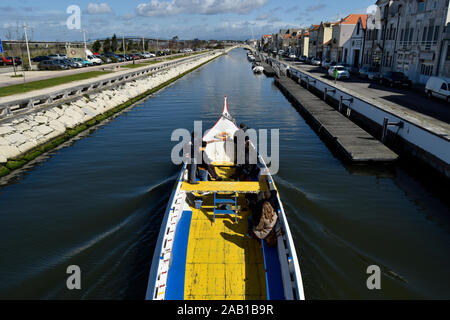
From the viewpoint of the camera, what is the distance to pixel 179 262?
29.7 feet

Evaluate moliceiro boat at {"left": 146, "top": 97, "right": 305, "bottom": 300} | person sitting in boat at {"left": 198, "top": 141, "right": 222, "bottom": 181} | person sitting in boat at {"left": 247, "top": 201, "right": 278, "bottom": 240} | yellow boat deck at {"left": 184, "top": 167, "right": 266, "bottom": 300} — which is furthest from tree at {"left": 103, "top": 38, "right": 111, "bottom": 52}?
person sitting in boat at {"left": 247, "top": 201, "right": 278, "bottom": 240}

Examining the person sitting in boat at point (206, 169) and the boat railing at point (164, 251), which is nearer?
the boat railing at point (164, 251)

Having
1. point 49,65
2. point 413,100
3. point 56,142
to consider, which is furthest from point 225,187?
point 49,65

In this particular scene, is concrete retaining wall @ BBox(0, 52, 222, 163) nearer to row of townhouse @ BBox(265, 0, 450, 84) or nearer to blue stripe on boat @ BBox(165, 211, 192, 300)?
blue stripe on boat @ BBox(165, 211, 192, 300)

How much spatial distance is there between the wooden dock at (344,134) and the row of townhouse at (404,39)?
16.6 metres

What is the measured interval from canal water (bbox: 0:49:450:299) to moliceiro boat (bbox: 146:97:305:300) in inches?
58.0

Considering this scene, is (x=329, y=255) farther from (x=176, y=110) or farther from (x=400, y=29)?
(x=400, y=29)

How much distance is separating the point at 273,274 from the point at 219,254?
1.73 meters

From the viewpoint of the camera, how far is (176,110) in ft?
120

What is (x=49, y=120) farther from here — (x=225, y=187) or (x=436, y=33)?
(x=436, y=33)

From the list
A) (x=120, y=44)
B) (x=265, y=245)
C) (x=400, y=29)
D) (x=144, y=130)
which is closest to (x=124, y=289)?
(x=265, y=245)

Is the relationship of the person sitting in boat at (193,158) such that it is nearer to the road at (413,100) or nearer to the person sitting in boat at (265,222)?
the person sitting in boat at (265,222)

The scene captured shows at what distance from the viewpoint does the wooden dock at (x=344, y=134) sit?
1902 cm

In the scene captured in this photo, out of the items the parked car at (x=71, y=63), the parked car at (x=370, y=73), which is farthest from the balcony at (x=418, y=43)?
the parked car at (x=71, y=63)
